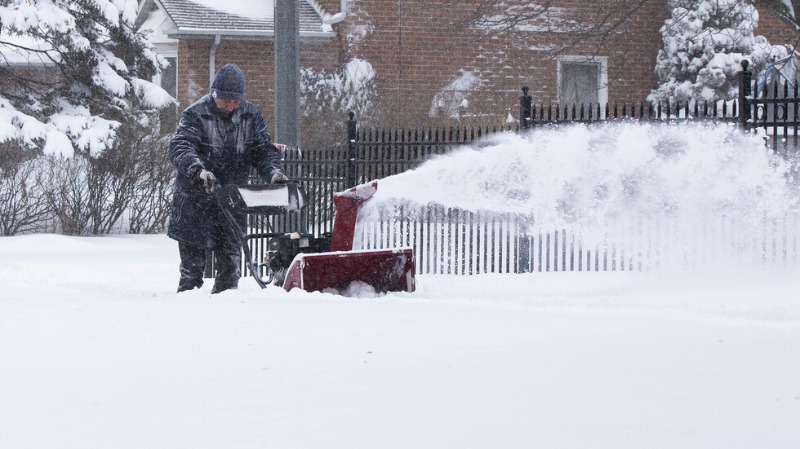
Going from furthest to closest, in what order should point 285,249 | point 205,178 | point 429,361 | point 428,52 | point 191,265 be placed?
point 428,52
point 191,265
point 285,249
point 205,178
point 429,361

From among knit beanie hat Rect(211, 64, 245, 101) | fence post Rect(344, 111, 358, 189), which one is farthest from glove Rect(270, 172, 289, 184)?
fence post Rect(344, 111, 358, 189)

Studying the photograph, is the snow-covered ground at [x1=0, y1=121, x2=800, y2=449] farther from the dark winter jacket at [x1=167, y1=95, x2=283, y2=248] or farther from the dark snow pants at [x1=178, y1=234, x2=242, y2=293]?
the dark winter jacket at [x1=167, y1=95, x2=283, y2=248]

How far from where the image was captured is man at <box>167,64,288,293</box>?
8.69 m

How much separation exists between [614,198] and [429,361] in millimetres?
7039

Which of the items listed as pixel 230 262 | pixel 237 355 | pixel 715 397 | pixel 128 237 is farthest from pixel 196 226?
pixel 128 237

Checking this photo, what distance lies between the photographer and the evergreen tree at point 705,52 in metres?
21.4

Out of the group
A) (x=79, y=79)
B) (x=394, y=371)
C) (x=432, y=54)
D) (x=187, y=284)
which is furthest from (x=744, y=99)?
(x=432, y=54)

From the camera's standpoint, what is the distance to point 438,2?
22.5 meters

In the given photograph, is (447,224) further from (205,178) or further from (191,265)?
(205,178)

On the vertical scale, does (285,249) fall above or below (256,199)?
below

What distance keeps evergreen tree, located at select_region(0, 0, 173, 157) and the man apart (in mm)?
7556

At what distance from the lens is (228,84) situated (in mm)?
8578

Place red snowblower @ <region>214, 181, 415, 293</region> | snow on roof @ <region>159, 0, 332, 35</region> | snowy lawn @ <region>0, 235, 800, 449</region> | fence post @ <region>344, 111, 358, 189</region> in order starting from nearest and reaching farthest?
snowy lawn @ <region>0, 235, 800, 449</region>, red snowblower @ <region>214, 181, 415, 293</region>, fence post @ <region>344, 111, 358, 189</region>, snow on roof @ <region>159, 0, 332, 35</region>

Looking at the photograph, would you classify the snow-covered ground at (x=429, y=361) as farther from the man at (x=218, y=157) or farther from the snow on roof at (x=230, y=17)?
the snow on roof at (x=230, y=17)
